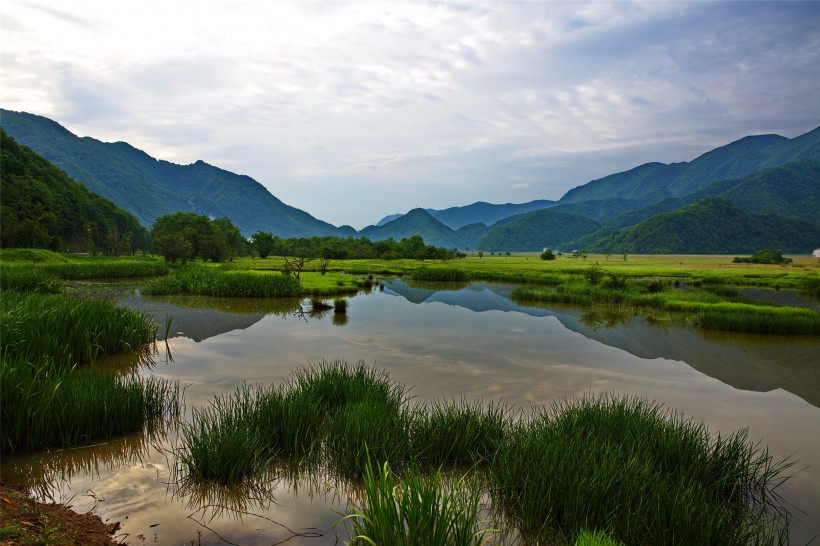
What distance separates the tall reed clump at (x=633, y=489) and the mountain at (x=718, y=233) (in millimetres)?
155703

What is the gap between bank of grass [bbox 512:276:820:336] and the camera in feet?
67.4

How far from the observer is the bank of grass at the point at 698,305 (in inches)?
809

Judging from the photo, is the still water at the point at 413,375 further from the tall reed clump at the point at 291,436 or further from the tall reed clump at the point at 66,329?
the tall reed clump at the point at 66,329

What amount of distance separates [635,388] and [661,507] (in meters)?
7.95

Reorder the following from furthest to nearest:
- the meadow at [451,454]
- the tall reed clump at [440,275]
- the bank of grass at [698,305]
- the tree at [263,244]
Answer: the tree at [263,244]
the tall reed clump at [440,275]
the bank of grass at [698,305]
the meadow at [451,454]

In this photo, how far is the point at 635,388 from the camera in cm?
1210

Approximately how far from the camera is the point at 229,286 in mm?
29594

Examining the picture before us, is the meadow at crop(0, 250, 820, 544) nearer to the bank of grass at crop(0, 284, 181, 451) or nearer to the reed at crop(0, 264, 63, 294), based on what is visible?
the bank of grass at crop(0, 284, 181, 451)

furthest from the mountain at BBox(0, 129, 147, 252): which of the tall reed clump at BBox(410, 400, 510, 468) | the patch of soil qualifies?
the tall reed clump at BBox(410, 400, 510, 468)

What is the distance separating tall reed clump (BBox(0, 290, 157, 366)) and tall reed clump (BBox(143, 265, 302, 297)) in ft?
47.5

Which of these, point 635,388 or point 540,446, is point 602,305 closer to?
point 635,388

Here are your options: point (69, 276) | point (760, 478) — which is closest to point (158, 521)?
point (760, 478)

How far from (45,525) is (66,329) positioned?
369 inches

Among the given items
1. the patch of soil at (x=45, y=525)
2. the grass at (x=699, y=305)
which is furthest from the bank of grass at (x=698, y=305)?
the patch of soil at (x=45, y=525)
